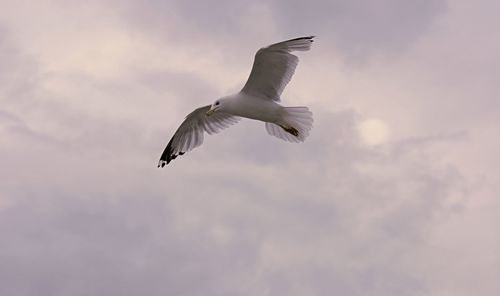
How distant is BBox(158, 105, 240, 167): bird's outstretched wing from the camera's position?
26547 mm

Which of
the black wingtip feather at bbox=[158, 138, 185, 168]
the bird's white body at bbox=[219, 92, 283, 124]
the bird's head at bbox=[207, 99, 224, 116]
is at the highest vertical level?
the black wingtip feather at bbox=[158, 138, 185, 168]

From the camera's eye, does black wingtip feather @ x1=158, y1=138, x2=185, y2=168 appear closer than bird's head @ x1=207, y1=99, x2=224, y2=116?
No

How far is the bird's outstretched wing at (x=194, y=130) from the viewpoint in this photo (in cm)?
2655

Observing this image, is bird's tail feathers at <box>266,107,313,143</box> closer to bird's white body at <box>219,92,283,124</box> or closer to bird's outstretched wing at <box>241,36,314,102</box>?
bird's white body at <box>219,92,283,124</box>

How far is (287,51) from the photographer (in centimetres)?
2228

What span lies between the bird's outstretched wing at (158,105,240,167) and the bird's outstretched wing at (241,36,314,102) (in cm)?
301

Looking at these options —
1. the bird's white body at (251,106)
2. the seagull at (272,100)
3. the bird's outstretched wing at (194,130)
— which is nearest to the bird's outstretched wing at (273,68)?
the seagull at (272,100)

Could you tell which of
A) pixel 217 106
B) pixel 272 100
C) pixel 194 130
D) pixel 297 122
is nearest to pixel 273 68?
pixel 272 100

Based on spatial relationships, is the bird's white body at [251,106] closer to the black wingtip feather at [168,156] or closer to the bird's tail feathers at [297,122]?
the bird's tail feathers at [297,122]

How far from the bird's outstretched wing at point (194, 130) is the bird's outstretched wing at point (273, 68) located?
3.01m

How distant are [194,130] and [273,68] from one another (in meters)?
4.42

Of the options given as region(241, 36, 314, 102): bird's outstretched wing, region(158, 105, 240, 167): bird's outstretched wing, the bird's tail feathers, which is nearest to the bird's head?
region(241, 36, 314, 102): bird's outstretched wing

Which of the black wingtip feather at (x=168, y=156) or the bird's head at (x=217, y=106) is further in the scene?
the black wingtip feather at (x=168, y=156)

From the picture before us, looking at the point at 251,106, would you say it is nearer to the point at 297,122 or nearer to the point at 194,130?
the point at 297,122
